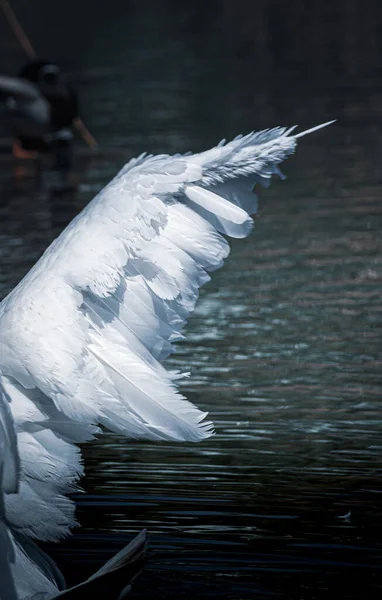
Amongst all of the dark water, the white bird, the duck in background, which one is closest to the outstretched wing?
the duck in background

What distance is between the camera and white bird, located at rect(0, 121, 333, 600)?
5.57 meters

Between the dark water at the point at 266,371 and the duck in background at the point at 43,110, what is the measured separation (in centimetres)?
31

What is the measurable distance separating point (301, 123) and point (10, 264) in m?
7.23

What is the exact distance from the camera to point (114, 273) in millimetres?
5758

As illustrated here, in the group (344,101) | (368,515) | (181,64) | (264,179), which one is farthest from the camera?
(181,64)

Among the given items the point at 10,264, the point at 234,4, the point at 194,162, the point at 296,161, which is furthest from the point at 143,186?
the point at 234,4

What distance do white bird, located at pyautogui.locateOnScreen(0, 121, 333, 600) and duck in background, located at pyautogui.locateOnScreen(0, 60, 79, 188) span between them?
10.7 m

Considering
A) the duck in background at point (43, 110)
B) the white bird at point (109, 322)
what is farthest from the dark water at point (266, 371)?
the white bird at point (109, 322)

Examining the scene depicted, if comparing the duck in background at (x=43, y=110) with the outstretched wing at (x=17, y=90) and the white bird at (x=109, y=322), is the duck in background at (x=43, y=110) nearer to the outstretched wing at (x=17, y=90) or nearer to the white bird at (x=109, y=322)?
the outstretched wing at (x=17, y=90)

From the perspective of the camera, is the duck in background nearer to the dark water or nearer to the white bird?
the dark water

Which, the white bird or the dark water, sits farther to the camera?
the dark water

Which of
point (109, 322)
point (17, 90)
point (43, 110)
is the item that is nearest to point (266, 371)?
point (109, 322)

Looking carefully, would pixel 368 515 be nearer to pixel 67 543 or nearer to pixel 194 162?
pixel 67 543

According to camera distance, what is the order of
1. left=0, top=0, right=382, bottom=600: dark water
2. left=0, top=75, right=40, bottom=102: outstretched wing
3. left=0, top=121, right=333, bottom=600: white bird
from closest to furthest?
left=0, top=121, right=333, bottom=600: white bird, left=0, top=0, right=382, bottom=600: dark water, left=0, top=75, right=40, bottom=102: outstretched wing
